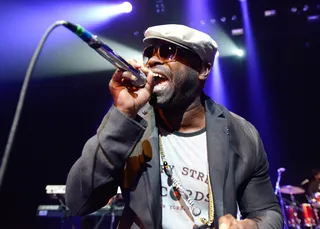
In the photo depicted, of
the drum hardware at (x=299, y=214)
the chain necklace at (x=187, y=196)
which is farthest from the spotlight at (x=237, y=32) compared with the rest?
the chain necklace at (x=187, y=196)

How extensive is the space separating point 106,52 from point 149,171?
1.82ft

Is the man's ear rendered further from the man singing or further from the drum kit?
the drum kit

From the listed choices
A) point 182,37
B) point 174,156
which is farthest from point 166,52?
point 174,156

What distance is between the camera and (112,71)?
23.5ft

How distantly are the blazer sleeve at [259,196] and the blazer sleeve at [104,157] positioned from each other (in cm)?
63

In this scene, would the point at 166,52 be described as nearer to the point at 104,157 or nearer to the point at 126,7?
the point at 104,157

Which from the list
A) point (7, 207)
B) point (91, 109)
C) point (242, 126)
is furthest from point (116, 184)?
point (91, 109)

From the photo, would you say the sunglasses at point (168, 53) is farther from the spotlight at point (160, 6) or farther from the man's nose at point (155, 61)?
the spotlight at point (160, 6)

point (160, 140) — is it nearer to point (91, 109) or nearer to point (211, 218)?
point (211, 218)

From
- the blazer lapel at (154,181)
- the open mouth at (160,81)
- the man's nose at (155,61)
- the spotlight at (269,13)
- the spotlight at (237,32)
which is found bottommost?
the blazer lapel at (154,181)

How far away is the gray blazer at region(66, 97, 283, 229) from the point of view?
1155mm

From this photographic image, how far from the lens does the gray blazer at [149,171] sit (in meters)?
1.16

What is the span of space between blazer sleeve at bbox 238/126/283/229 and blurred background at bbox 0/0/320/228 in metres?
Answer: 4.29

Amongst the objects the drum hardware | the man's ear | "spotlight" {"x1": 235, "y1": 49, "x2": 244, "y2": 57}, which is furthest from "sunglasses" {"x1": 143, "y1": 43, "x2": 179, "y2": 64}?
"spotlight" {"x1": 235, "y1": 49, "x2": 244, "y2": 57}
